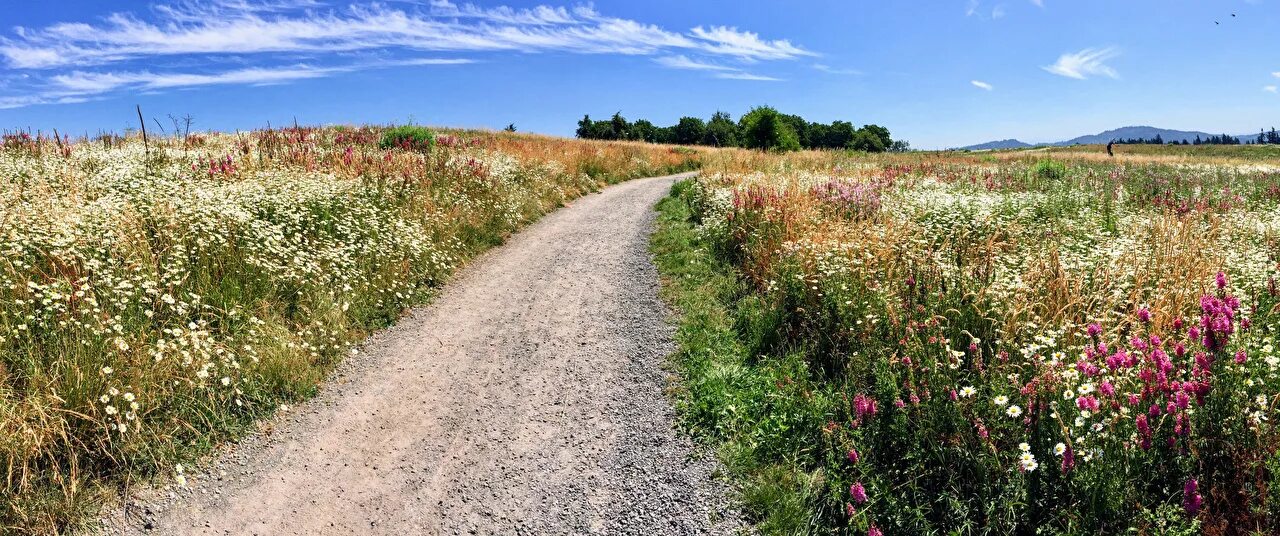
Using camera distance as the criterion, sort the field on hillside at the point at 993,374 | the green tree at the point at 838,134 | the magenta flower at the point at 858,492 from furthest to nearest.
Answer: the green tree at the point at 838,134 → the magenta flower at the point at 858,492 → the field on hillside at the point at 993,374

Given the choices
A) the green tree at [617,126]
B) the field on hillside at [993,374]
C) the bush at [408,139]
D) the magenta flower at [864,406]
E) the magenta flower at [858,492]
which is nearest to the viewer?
the field on hillside at [993,374]

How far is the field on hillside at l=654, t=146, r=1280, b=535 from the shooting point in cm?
318

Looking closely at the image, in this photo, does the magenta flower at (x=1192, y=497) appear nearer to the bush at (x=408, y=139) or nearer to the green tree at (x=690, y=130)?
the bush at (x=408, y=139)

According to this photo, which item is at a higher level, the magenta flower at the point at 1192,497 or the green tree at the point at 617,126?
the green tree at the point at 617,126

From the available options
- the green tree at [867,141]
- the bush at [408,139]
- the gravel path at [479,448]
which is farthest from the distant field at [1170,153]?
the green tree at [867,141]

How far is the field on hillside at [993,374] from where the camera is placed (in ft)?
10.4

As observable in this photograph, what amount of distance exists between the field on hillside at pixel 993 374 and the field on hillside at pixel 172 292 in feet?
13.8

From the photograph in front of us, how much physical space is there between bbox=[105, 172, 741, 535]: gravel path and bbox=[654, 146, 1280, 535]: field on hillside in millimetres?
586

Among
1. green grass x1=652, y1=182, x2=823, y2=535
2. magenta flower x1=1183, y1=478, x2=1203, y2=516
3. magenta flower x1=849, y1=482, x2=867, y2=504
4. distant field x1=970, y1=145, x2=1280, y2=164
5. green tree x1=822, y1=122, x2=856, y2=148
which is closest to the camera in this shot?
magenta flower x1=1183, y1=478, x2=1203, y2=516

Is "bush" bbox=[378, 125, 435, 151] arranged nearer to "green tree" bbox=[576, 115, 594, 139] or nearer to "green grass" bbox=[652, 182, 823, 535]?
"green grass" bbox=[652, 182, 823, 535]

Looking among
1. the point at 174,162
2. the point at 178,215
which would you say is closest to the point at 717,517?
the point at 178,215

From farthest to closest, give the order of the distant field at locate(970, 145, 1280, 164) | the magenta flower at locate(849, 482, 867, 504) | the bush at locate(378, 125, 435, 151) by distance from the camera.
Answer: the distant field at locate(970, 145, 1280, 164), the bush at locate(378, 125, 435, 151), the magenta flower at locate(849, 482, 867, 504)

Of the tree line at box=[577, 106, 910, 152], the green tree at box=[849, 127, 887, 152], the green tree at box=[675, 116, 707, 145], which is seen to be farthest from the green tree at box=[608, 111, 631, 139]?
the green tree at box=[849, 127, 887, 152]

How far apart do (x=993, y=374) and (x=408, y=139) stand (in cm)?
1750
